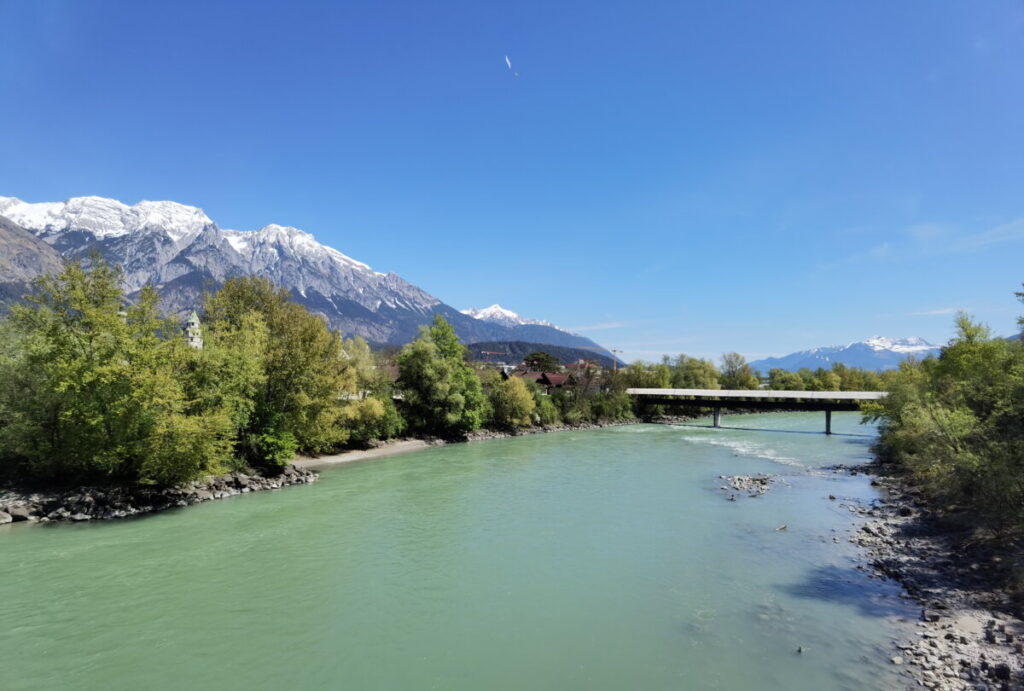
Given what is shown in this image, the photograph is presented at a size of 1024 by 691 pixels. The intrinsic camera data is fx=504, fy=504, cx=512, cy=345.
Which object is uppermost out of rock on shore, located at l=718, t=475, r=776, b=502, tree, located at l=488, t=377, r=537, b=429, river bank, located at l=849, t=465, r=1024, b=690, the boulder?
tree, located at l=488, t=377, r=537, b=429

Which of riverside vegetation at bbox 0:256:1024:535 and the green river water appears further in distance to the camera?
riverside vegetation at bbox 0:256:1024:535

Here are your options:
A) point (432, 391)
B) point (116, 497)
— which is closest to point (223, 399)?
point (116, 497)

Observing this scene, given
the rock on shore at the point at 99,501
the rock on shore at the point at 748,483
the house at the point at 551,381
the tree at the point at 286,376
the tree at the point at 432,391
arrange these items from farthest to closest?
the house at the point at 551,381 → the tree at the point at 432,391 → the tree at the point at 286,376 → the rock on shore at the point at 748,483 → the rock on shore at the point at 99,501

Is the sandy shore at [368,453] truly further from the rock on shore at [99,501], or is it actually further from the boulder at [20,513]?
the boulder at [20,513]

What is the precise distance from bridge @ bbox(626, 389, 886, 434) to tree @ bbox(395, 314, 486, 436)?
31.4 m

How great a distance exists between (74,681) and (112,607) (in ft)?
11.1

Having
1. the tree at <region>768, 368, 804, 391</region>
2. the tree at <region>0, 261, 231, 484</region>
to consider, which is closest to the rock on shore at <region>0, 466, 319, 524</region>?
the tree at <region>0, 261, 231, 484</region>

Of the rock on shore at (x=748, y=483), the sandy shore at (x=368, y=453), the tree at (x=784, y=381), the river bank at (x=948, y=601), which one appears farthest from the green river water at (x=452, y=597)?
the tree at (x=784, y=381)

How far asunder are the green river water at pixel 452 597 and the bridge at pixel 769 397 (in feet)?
122

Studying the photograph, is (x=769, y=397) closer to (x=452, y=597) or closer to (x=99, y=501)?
(x=452, y=597)

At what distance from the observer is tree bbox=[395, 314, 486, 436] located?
4514 cm

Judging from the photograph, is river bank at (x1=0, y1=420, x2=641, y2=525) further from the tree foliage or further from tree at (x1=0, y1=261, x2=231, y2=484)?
the tree foliage

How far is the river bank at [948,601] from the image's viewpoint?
339 inches

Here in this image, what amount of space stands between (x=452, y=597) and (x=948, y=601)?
1147 centimetres
